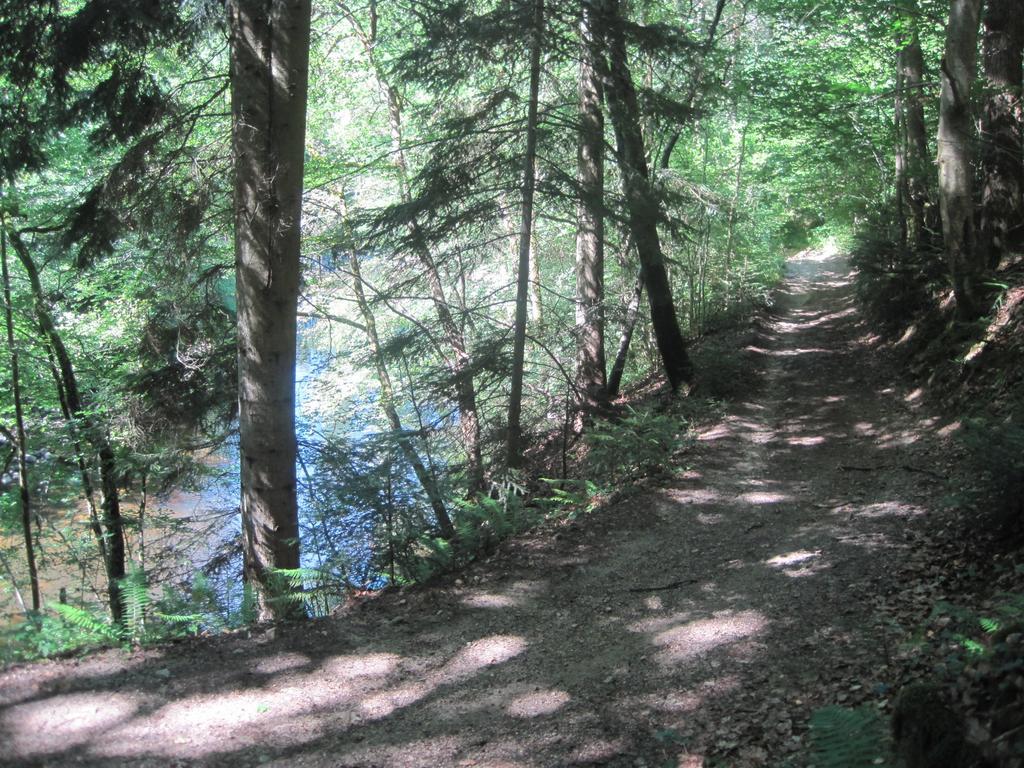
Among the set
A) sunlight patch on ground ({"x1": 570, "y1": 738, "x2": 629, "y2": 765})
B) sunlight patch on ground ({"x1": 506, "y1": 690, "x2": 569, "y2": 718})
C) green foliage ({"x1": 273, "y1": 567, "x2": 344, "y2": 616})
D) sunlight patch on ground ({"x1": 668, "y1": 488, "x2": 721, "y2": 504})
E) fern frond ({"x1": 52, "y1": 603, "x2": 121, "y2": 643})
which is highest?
fern frond ({"x1": 52, "y1": 603, "x2": 121, "y2": 643})

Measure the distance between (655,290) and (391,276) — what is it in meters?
4.59

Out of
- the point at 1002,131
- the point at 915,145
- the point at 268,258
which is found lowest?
the point at 268,258

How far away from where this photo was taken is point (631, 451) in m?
Answer: 9.58

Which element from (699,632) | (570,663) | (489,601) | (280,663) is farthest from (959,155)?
(280,663)

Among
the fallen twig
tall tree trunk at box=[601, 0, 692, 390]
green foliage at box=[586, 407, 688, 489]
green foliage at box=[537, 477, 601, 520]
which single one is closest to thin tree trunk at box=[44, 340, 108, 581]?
green foliage at box=[537, 477, 601, 520]

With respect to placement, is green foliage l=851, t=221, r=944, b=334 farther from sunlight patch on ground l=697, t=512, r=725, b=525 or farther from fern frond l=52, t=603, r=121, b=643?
fern frond l=52, t=603, r=121, b=643

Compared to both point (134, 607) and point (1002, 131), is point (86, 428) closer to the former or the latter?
point (134, 607)

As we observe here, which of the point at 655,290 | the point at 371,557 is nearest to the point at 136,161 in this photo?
the point at 371,557

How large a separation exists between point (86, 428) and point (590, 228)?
326 inches

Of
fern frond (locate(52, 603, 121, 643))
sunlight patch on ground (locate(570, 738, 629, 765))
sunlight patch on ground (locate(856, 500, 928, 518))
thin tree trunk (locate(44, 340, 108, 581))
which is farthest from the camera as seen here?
thin tree trunk (locate(44, 340, 108, 581))

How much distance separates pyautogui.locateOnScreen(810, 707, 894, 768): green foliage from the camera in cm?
304

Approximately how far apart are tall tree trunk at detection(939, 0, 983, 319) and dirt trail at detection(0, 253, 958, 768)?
3.04 meters

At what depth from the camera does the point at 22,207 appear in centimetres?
1057

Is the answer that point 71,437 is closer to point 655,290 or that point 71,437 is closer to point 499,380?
point 499,380
